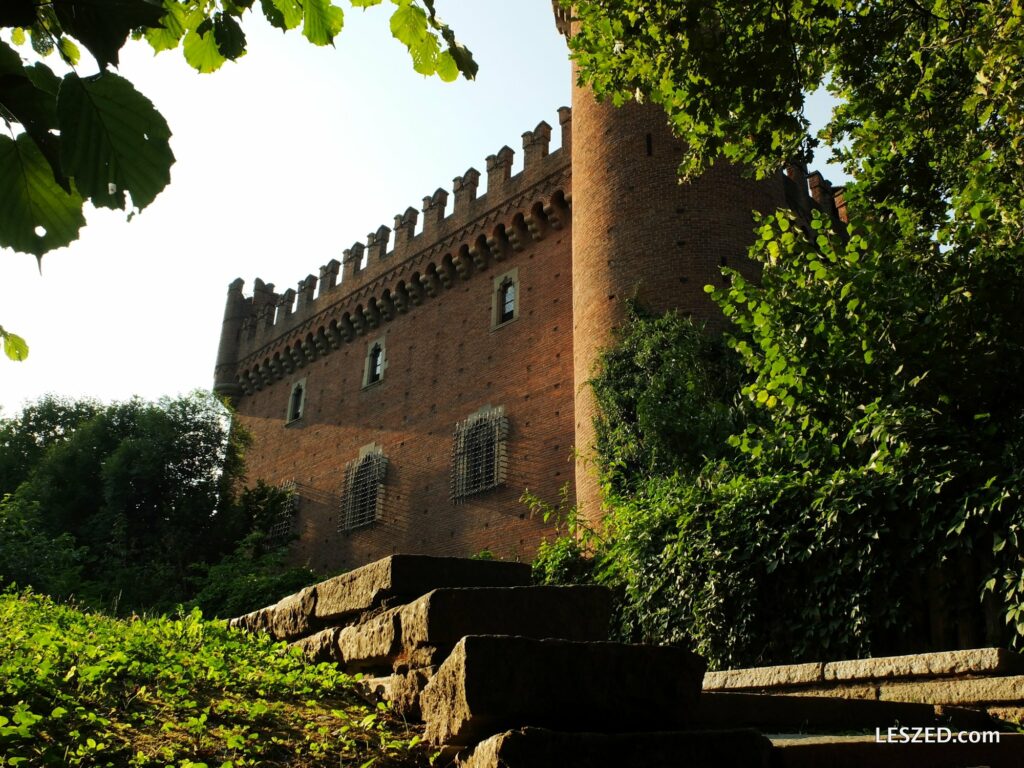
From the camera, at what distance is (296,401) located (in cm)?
2506

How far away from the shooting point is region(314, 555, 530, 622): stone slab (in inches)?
158

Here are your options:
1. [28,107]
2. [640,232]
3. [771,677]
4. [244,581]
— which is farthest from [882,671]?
[244,581]

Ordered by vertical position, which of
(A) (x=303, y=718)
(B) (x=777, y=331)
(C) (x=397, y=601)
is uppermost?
(B) (x=777, y=331)

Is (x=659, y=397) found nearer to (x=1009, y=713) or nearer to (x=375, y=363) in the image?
(x=1009, y=713)

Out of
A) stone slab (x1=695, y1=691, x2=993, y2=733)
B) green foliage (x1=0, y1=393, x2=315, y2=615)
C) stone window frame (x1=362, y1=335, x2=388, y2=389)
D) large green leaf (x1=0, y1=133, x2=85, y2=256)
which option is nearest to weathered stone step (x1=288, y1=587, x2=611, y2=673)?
stone slab (x1=695, y1=691, x2=993, y2=733)

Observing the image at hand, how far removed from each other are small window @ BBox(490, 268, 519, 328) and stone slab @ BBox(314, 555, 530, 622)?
14262 millimetres

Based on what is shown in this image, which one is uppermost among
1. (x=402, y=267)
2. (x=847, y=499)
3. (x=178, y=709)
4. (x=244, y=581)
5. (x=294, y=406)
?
(x=402, y=267)

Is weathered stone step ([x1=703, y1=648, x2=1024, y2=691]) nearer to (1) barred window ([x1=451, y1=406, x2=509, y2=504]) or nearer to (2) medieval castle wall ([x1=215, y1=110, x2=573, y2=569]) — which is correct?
(2) medieval castle wall ([x1=215, y1=110, x2=573, y2=569])

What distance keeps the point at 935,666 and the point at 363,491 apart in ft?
57.8

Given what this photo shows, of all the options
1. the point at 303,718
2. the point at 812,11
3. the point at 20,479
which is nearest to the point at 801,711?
the point at 303,718

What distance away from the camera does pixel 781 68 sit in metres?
6.44

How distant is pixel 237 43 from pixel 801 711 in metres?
3.38

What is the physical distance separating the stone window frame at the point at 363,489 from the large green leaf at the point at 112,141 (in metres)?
19.0

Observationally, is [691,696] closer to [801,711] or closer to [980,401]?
[801,711]
